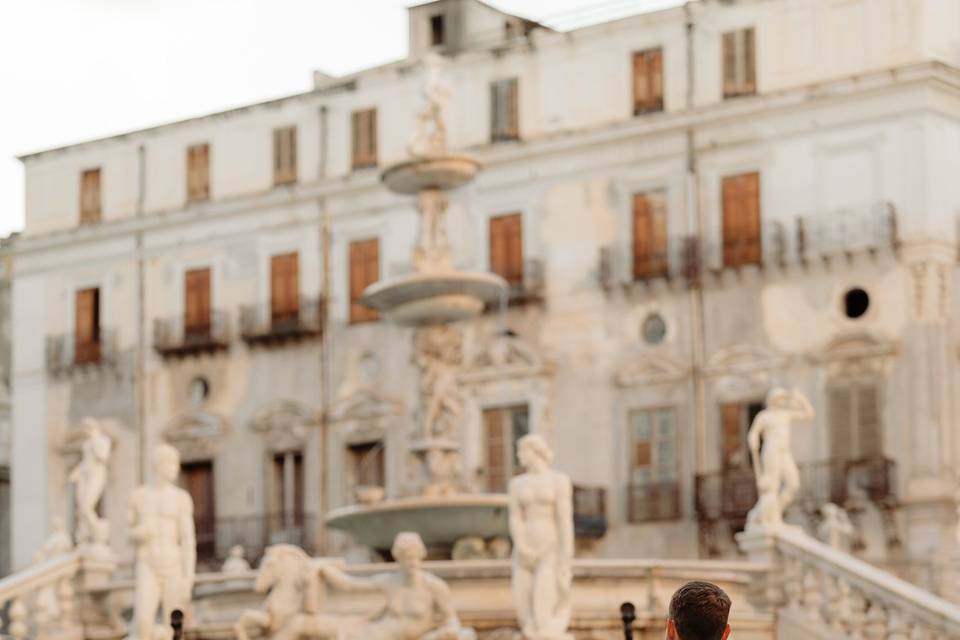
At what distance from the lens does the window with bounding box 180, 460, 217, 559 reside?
133 ft

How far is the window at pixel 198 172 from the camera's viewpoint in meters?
42.8

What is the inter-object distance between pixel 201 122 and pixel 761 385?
1193 cm

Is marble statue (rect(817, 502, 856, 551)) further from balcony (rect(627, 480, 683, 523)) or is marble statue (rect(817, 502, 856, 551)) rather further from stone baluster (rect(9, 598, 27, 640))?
stone baluster (rect(9, 598, 27, 640))

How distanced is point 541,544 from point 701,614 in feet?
42.7

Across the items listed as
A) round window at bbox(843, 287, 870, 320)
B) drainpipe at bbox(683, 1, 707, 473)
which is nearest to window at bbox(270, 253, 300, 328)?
drainpipe at bbox(683, 1, 707, 473)

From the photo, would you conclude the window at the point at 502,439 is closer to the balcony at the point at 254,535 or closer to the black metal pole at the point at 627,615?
the balcony at the point at 254,535

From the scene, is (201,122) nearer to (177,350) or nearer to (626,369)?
(177,350)

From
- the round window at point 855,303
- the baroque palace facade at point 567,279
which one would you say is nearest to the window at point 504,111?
the baroque palace facade at point 567,279

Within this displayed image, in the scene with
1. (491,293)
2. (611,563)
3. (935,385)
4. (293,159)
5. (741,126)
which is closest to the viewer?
(611,563)

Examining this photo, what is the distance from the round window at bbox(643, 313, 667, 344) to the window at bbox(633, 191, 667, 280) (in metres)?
0.64

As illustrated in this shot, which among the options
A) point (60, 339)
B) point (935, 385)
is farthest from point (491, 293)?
point (60, 339)

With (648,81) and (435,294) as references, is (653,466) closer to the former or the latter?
(648,81)

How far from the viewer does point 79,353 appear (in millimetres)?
43469

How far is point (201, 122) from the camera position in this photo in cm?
4272
